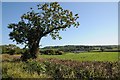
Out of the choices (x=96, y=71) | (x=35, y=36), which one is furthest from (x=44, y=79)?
(x=35, y=36)

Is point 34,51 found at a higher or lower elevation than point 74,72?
higher

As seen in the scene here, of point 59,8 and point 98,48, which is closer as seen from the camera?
point 59,8

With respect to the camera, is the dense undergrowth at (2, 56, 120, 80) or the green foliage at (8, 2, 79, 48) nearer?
the dense undergrowth at (2, 56, 120, 80)

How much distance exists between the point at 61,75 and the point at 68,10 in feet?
34.9

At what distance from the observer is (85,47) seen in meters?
35.2

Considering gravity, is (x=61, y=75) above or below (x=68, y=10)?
below

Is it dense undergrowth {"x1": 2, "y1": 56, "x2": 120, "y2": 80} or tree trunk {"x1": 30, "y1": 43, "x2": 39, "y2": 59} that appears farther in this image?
tree trunk {"x1": 30, "y1": 43, "x2": 39, "y2": 59}

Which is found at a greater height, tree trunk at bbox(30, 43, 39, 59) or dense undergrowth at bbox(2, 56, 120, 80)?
tree trunk at bbox(30, 43, 39, 59)

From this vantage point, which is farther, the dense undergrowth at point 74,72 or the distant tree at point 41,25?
the distant tree at point 41,25

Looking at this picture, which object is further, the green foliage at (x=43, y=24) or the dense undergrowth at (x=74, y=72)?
the green foliage at (x=43, y=24)

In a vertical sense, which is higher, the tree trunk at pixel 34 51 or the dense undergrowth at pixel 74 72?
the tree trunk at pixel 34 51

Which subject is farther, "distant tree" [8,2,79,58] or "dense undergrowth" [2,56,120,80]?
"distant tree" [8,2,79,58]

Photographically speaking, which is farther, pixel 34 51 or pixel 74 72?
pixel 34 51

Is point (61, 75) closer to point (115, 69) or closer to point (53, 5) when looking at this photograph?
point (115, 69)
